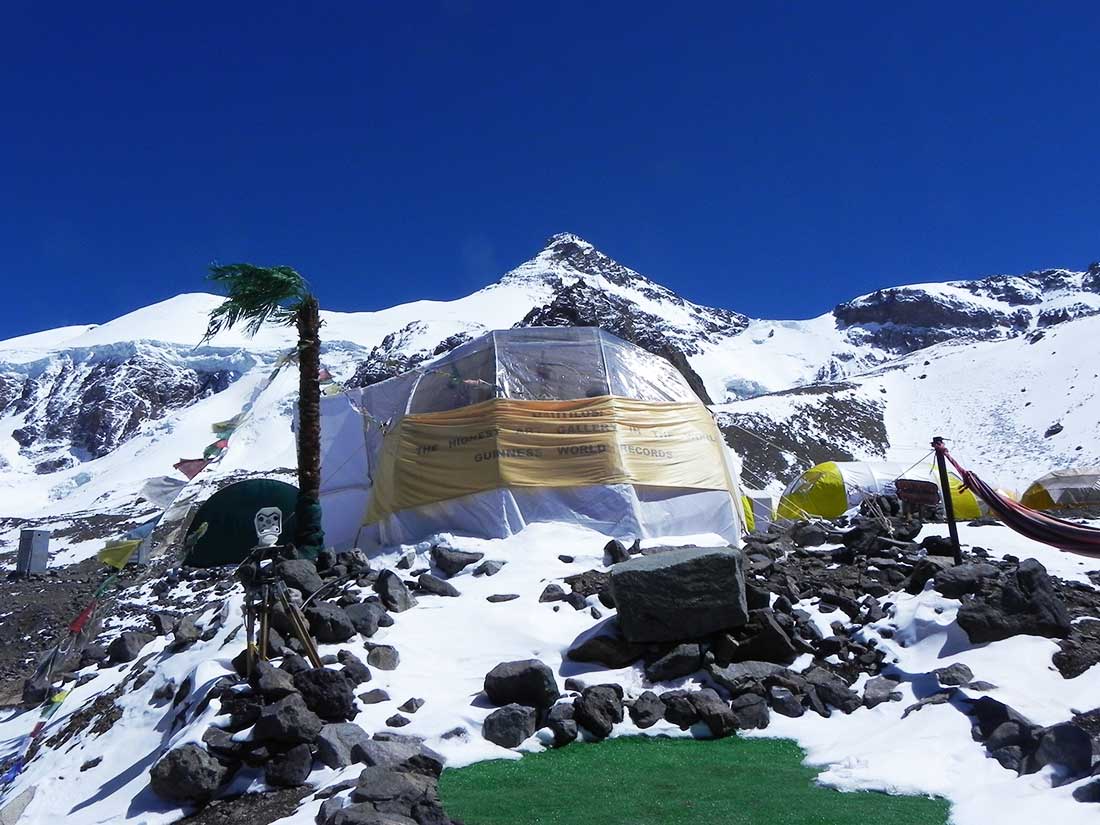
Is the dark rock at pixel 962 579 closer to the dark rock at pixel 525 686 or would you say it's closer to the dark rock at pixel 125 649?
the dark rock at pixel 525 686

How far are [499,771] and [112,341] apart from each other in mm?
166021

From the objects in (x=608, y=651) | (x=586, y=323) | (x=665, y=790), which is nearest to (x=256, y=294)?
(x=608, y=651)

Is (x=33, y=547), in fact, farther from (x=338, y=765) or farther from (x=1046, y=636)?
(x=1046, y=636)

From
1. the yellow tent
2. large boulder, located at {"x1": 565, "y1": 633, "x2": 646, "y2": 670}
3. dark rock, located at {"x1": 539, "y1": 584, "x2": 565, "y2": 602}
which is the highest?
dark rock, located at {"x1": 539, "y1": 584, "x2": 565, "y2": 602}

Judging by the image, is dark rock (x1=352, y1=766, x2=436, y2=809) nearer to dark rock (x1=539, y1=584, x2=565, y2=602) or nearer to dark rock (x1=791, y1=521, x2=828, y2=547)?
dark rock (x1=539, y1=584, x2=565, y2=602)

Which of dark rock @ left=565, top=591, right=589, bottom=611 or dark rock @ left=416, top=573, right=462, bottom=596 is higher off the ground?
dark rock @ left=416, top=573, right=462, bottom=596

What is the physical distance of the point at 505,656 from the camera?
8445mm

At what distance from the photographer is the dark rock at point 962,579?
8352 millimetres

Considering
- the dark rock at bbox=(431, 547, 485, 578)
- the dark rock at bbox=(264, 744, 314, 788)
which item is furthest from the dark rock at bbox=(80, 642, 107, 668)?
the dark rock at bbox=(264, 744, 314, 788)

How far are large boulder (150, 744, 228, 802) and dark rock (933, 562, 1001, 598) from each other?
279 inches

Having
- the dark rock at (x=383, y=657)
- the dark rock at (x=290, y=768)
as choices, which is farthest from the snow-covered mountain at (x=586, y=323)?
the dark rock at (x=290, y=768)

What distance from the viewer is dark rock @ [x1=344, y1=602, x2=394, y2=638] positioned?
865cm

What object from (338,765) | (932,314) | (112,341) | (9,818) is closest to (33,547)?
(9,818)

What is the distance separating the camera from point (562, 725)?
6.85 metres
